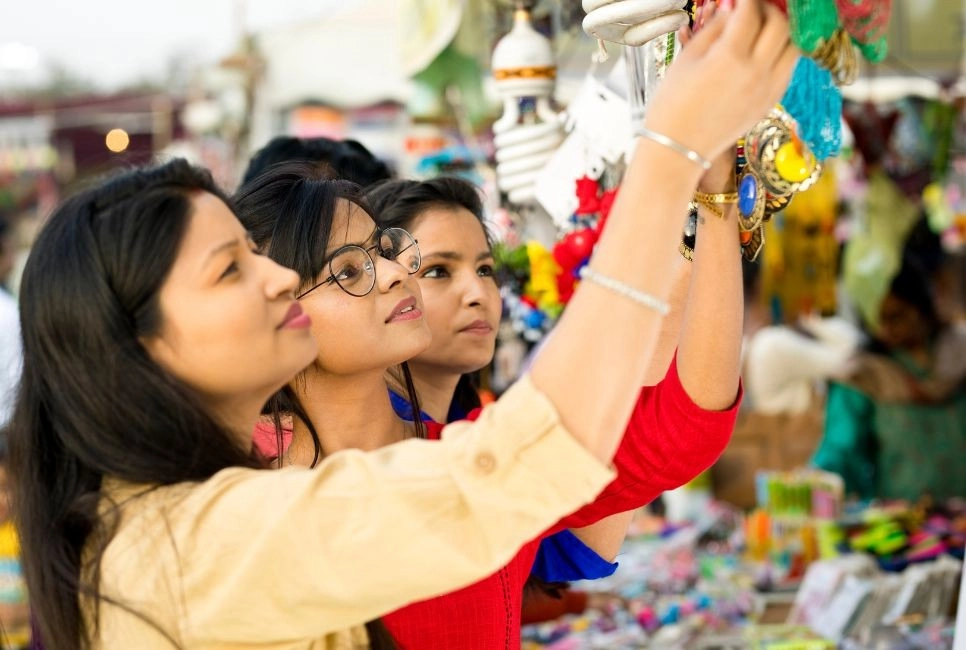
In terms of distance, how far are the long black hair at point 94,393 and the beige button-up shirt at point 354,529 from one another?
2.7 inches

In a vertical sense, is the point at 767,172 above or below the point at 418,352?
above

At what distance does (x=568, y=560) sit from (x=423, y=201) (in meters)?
0.73

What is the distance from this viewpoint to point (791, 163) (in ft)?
3.58

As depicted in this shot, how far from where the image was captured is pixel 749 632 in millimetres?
3201

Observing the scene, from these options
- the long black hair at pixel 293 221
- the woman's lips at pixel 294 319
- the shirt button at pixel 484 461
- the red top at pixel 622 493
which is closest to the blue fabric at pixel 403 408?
the long black hair at pixel 293 221

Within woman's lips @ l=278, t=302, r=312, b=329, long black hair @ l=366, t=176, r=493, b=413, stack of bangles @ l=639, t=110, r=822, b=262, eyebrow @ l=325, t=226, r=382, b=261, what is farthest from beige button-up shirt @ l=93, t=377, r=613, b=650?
long black hair @ l=366, t=176, r=493, b=413

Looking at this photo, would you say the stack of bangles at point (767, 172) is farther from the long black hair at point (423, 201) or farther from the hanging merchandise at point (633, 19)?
the long black hair at point (423, 201)

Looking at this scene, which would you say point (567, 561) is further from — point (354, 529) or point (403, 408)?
point (354, 529)

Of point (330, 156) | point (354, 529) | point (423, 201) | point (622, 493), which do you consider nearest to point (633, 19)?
point (622, 493)

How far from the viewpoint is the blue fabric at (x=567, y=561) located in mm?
1576

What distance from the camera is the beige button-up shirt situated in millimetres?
908

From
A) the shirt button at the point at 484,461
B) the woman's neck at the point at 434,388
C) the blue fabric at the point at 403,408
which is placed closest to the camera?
the shirt button at the point at 484,461

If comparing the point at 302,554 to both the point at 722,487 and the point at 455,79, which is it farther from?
the point at 722,487

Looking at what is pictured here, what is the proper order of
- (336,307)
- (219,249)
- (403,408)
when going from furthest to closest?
1. (403,408)
2. (336,307)
3. (219,249)
